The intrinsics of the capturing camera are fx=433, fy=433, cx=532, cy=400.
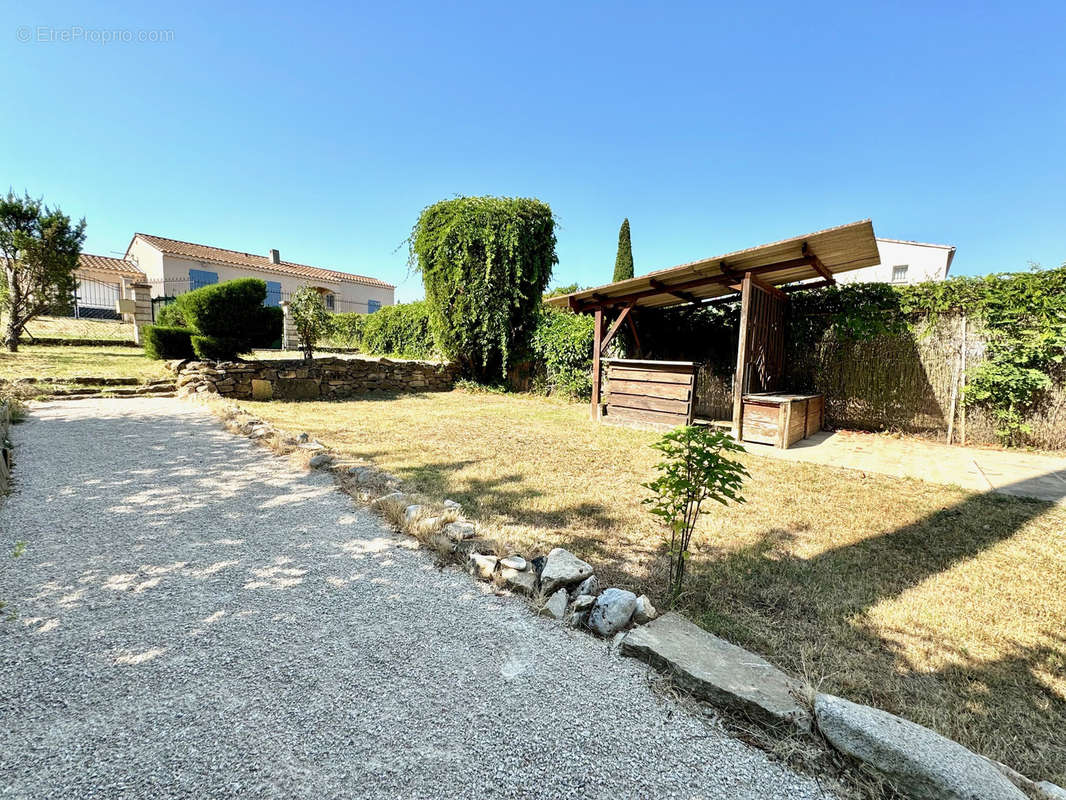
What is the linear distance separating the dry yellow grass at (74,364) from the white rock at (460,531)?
9.84 metres

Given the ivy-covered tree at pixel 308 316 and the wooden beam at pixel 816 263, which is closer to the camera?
the wooden beam at pixel 816 263

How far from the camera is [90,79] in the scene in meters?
6.16

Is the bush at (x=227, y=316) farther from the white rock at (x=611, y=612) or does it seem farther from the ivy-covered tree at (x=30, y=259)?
the white rock at (x=611, y=612)

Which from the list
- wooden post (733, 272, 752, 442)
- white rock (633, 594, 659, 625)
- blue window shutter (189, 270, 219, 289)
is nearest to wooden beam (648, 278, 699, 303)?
wooden post (733, 272, 752, 442)

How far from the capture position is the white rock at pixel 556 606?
7.04 feet

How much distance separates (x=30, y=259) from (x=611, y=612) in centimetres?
1602

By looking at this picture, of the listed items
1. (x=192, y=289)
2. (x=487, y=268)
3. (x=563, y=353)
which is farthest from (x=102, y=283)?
(x=563, y=353)

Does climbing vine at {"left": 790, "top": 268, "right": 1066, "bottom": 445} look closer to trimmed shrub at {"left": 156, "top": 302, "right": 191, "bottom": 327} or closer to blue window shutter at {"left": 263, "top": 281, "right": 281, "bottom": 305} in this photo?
trimmed shrub at {"left": 156, "top": 302, "right": 191, "bottom": 327}

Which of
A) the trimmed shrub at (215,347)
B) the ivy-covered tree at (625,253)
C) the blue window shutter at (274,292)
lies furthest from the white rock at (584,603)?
the blue window shutter at (274,292)

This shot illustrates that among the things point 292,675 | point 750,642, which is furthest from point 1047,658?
point 292,675

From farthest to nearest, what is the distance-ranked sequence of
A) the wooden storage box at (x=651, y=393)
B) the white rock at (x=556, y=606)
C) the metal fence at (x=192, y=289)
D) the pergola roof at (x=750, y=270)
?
1. the metal fence at (x=192, y=289)
2. the wooden storage box at (x=651, y=393)
3. the pergola roof at (x=750, y=270)
4. the white rock at (x=556, y=606)

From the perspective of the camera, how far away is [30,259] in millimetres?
10656

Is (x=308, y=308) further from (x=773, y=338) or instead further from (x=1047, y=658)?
(x=1047, y=658)

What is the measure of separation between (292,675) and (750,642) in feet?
6.33
